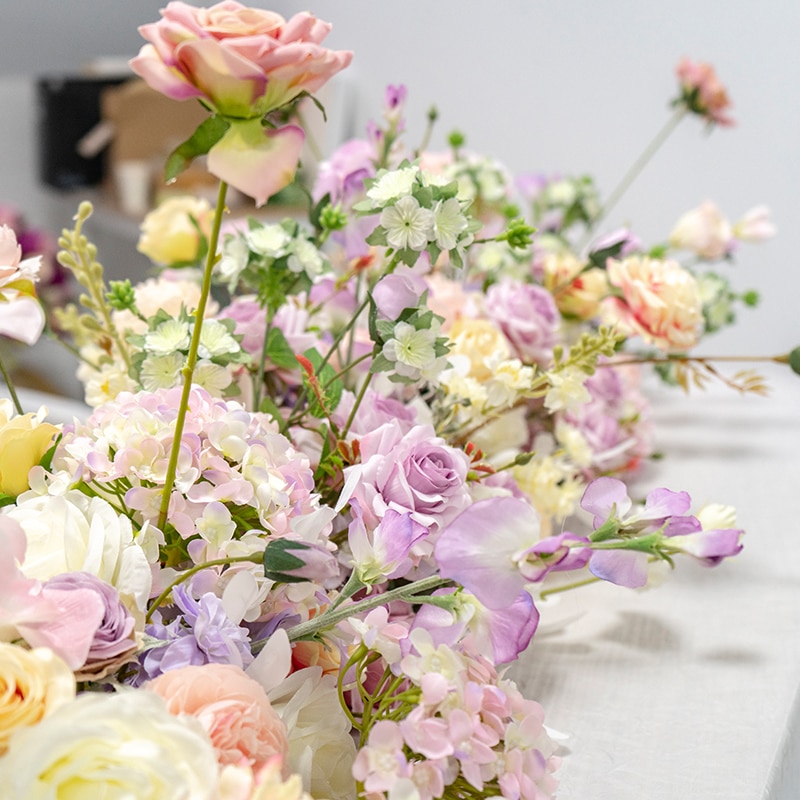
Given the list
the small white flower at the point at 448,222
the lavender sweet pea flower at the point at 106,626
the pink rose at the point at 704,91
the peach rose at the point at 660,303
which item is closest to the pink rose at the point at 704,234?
the pink rose at the point at 704,91

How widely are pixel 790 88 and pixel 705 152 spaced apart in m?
0.19

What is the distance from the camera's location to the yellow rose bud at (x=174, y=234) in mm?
781

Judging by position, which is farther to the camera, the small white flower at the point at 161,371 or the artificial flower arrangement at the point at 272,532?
the small white flower at the point at 161,371

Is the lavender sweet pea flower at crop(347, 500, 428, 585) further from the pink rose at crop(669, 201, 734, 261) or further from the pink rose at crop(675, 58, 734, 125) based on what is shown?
the pink rose at crop(675, 58, 734, 125)

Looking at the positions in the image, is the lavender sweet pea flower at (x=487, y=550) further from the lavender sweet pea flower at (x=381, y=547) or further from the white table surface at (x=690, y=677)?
the white table surface at (x=690, y=677)

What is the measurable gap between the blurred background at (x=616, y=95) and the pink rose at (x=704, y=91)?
0.52m

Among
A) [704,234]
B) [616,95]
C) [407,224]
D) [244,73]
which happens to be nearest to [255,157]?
[244,73]

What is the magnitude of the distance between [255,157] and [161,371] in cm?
20

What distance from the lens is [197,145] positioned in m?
0.39

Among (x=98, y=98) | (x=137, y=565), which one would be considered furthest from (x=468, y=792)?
(x=98, y=98)

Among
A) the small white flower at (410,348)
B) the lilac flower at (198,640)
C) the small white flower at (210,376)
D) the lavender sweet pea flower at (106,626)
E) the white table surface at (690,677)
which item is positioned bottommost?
the white table surface at (690,677)

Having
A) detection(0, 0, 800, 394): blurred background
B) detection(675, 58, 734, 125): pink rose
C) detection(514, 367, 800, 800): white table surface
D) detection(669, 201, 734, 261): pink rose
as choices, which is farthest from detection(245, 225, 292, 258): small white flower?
detection(0, 0, 800, 394): blurred background

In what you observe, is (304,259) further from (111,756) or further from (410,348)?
(111,756)

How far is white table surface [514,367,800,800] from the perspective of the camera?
55cm
